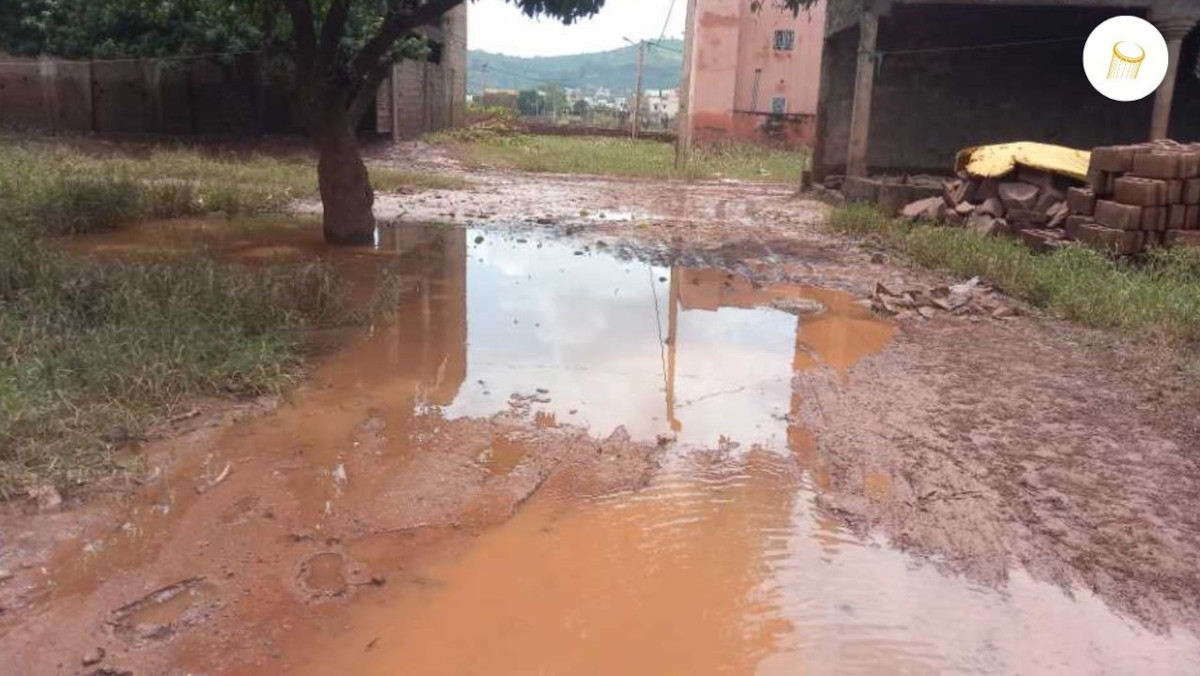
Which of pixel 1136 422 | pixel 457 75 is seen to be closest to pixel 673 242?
pixel 1136 422

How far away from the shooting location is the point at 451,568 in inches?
121

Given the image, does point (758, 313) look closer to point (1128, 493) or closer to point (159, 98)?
point (1128, 493)

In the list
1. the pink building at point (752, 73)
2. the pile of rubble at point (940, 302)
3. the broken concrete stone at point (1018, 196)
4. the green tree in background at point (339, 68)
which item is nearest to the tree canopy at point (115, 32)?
the green tree in background at point (339, 68)

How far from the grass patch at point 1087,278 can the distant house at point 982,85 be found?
5.63 meters

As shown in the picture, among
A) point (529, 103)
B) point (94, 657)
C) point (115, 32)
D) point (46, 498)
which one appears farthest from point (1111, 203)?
point (529, 103)

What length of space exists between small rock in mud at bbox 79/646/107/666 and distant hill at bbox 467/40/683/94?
101m

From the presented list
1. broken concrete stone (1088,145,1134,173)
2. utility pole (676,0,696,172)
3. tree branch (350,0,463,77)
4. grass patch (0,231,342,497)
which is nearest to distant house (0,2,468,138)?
utility pole (676,0,696,172)

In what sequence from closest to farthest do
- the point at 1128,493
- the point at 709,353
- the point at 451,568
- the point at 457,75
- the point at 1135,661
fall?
the point at 1135,661 → the point at 451,568 → the point at 1128,493 → the point at 709,353 → the point at 457,75

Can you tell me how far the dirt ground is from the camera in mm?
2707

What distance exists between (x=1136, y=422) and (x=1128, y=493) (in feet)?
3.12

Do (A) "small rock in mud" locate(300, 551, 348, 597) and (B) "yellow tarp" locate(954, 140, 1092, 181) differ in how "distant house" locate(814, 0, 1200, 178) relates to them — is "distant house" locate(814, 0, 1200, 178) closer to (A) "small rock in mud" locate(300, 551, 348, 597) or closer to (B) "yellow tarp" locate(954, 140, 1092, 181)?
(B) "yellow tarp" locate(954, 140, 1092, 181)

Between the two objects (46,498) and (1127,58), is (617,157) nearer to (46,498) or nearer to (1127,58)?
(1127,58)

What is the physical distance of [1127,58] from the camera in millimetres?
11844

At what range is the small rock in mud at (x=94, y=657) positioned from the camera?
8.13 ft
